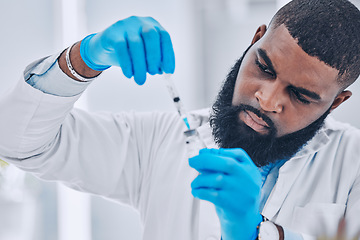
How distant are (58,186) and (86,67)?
1439mm

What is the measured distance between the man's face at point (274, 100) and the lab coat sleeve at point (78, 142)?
23 centimetres

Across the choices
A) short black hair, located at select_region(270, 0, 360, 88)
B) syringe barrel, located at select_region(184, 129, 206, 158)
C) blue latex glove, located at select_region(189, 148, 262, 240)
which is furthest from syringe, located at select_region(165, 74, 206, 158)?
short black hair, located at select_region(270, 0, 360, 88)

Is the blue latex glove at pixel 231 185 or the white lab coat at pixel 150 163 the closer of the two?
the blue latex glove at pixel 231 185

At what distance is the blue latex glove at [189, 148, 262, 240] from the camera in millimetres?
835

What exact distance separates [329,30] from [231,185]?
19.0 inches

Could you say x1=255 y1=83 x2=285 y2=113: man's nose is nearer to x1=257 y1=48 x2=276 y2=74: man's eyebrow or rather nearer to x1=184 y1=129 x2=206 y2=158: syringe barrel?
x1=257 y1=48 x2=276 y2=74: man's eyebrow

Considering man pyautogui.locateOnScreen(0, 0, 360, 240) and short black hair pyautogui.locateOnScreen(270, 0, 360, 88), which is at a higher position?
short black hair pyautogui.locateOnScreen(270, 0, 360, 88)

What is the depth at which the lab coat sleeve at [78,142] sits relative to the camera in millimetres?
966

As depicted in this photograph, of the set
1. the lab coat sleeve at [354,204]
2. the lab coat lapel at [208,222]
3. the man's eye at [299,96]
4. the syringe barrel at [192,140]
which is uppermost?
the man's eye at [299,96]

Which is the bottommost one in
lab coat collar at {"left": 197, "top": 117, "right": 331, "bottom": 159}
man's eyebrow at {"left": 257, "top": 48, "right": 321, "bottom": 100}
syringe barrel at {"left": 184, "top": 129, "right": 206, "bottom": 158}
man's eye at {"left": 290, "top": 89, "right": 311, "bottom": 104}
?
lab coat collar at {"left": 197, "top": 117, "right": 331, "bottom": 159}

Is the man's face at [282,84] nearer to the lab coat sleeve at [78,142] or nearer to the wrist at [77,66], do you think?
the lab coat sleeve at [78,142]

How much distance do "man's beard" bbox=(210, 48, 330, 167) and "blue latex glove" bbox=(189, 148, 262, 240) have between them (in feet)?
0.81

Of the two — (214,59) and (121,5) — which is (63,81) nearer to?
(121,5)

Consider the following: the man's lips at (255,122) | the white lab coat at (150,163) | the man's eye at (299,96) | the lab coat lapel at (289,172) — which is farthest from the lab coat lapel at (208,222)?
the man's eye at (299,96)
